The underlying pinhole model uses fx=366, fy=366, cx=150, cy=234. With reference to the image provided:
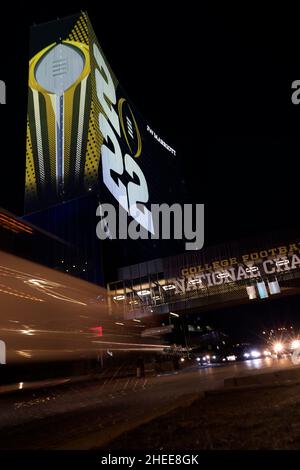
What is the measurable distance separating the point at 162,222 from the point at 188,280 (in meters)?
30.7

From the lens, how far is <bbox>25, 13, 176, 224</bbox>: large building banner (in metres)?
42.1

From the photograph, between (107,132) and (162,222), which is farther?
(162,222)

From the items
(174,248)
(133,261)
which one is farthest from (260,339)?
(133,261)

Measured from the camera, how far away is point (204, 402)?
23.8ft

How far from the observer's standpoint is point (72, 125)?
140 ft

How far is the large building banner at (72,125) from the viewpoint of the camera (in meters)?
42.1

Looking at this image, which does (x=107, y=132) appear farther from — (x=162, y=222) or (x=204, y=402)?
(x=204, y=402)

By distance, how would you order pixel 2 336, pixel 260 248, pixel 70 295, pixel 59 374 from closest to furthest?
pixel 2 336, pixel 70 295, pixel 59 374, pixel 260 248

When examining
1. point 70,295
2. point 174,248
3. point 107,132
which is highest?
point 107,132

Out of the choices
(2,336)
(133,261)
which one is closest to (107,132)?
(133,261)

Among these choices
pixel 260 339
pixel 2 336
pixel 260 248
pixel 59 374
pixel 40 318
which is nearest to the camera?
pixel 2 336

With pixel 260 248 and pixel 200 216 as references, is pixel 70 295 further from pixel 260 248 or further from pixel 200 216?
pixel 200 216

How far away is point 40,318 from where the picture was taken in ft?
33.8

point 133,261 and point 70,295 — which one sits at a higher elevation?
point 133,261
